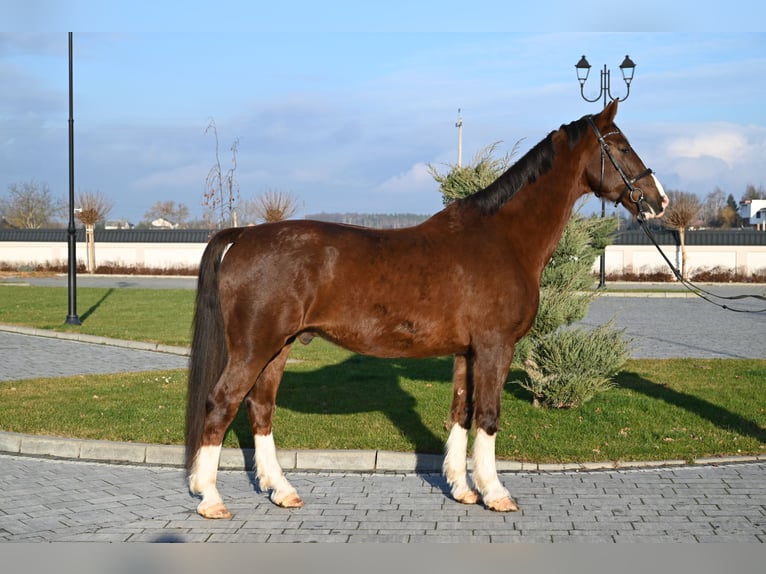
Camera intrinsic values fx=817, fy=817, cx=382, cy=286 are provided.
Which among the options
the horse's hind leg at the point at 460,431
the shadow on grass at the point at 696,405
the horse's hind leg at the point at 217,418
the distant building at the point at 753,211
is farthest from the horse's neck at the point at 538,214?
the distant building at the point at 753,211

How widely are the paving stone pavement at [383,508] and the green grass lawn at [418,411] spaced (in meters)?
0.67

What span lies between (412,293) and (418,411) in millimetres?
3537

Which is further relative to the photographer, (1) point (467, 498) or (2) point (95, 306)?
(2) point (95, 306)

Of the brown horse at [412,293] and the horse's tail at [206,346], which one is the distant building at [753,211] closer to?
the brown horse at [412,293]

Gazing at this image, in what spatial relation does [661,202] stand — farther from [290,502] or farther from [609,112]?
[290,502]

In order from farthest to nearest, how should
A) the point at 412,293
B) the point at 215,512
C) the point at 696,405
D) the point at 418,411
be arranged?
the point at 696,405 → the point at 418,411 → the point at 412,293 → the point at 215,512

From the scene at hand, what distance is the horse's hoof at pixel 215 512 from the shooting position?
5.59m

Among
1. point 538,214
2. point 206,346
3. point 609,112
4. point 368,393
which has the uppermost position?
point 609,112

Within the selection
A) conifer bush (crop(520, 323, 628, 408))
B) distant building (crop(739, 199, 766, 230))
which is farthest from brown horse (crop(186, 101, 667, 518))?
distant building (crop(739, 199, 766, 230))

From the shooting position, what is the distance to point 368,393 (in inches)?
396

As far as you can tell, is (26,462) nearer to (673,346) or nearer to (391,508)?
(391,508)

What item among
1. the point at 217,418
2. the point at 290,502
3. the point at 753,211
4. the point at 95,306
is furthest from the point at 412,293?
the point at 753,211

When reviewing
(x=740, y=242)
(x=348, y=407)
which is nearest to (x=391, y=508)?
(x=348, y=407)

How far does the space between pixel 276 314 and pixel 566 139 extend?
8.41 ft
